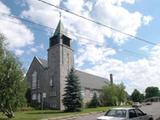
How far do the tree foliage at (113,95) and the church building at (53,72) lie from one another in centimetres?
669

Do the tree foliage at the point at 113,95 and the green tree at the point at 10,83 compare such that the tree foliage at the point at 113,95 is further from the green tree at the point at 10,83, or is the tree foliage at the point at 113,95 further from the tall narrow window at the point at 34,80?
the green tree at the point at 10,83

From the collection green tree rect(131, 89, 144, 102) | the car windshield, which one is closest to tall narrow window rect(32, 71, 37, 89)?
the car windshield

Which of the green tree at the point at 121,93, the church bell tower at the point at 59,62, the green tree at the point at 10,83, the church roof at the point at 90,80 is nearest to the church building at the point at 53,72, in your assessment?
the church bell tower at the point at 59,62

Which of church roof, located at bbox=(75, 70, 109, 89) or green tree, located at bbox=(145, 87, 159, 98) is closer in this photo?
church roof, located at bbox=(75, 70, 109, 89)

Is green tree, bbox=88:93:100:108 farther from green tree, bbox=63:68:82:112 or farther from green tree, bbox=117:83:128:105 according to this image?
green tree, bbox=63:68:82:112

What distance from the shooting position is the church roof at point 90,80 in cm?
7225

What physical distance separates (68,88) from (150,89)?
131m

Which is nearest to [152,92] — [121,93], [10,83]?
[121,93]

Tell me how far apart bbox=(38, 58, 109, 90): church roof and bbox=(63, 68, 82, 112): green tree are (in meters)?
15.8

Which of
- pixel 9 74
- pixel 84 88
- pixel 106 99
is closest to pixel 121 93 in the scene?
pixel 106 99

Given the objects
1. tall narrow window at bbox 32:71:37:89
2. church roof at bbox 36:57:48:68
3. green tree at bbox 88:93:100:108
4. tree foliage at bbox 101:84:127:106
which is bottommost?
green tree at bbox 88:93:100:108

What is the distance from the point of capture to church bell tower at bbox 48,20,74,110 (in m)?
59.1

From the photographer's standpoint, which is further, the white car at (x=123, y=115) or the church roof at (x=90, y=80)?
the church roof at (x=90, y=80)

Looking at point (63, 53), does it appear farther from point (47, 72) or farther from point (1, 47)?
point (1, 47)
